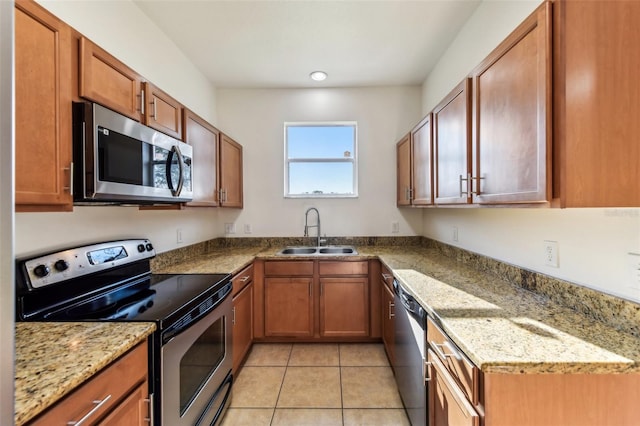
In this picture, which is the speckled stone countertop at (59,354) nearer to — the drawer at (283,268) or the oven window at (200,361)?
the oven window at (200,361)

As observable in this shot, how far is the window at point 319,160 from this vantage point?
322 cm

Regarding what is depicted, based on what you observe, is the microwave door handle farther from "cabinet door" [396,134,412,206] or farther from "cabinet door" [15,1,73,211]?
"cabinet door" [396,134,412,206]

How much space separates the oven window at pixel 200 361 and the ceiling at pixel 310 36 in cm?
213

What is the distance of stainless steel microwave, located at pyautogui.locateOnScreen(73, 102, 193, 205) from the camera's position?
1068 millimetres

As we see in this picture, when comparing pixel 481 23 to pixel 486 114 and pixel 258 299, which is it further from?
pixel 258 299

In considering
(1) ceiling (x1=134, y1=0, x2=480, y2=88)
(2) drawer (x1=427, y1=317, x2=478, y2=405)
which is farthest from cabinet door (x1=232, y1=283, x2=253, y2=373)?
(1) ceiling (x1=134, y1=0, x2=480, y2=88)

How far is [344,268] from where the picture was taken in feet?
8.50

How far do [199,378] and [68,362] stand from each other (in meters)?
0.78

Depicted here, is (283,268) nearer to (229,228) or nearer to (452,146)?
(229,228)

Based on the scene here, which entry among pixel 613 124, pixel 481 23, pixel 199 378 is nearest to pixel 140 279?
pixel 199 378

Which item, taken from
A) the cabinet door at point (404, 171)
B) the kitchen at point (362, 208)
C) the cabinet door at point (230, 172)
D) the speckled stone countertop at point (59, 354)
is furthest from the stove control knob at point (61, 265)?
the cabinet door at point (404, 171)

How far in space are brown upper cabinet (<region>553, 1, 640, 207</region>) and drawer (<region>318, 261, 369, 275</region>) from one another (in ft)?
5.98

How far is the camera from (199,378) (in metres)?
1.46

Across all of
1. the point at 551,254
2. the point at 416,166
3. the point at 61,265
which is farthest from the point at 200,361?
the point at 416,166
